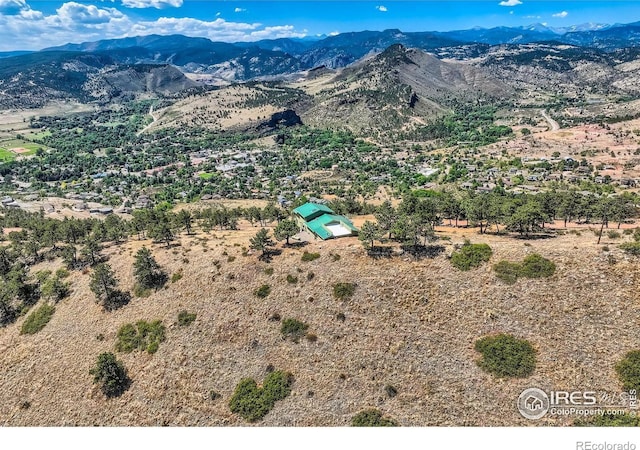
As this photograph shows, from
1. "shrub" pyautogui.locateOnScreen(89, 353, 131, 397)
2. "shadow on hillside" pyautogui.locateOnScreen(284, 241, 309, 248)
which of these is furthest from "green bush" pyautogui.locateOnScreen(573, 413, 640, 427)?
"shrub" pyautogui.locateOnScreen(89, 353, 131, 397)

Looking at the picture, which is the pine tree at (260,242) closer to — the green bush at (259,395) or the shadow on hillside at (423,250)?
the green bush at (259,395)

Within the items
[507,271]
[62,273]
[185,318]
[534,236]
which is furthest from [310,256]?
[62,273]

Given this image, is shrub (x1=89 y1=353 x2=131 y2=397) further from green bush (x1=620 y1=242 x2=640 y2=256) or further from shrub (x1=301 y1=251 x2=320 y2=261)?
green bush (x1=620 y1=242 x2=640 y2=256)

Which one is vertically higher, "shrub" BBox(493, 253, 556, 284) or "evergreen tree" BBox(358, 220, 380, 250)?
"evergreen tree" BBox(358, 220, 380, 250)

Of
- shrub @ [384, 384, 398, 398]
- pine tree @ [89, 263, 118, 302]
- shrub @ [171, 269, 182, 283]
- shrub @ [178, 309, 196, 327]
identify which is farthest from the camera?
shrub @ [171, 269, 182, 283]

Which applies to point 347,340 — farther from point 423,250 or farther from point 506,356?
point 423,250
